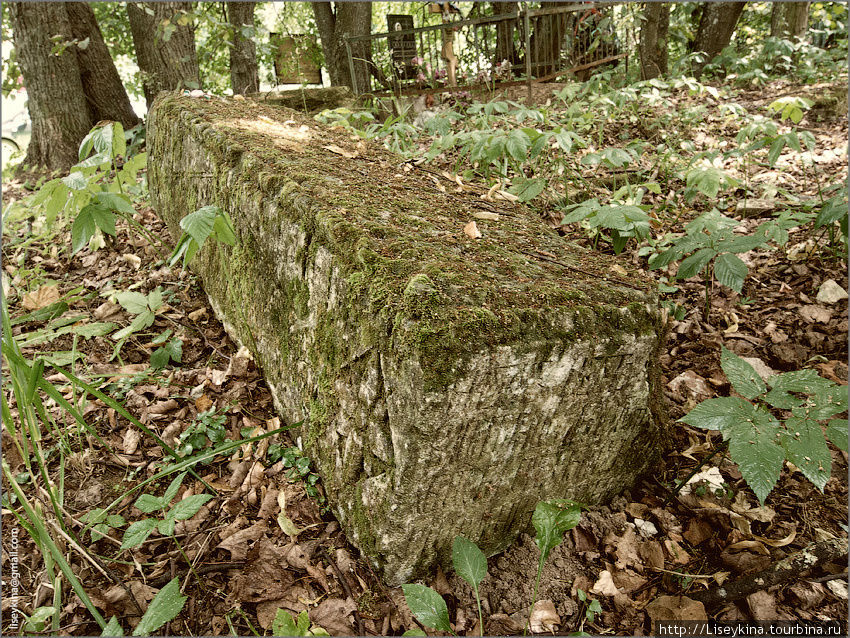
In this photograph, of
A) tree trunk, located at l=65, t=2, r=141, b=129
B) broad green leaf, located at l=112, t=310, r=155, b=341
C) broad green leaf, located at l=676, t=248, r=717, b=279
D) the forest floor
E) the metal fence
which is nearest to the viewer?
the forest floor

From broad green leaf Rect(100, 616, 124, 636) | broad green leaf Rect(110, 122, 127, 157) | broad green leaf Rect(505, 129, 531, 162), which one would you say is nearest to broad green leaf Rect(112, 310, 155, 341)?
broad green leaf Rect(110, 122, 127, 157)

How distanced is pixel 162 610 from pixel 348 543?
0.56m

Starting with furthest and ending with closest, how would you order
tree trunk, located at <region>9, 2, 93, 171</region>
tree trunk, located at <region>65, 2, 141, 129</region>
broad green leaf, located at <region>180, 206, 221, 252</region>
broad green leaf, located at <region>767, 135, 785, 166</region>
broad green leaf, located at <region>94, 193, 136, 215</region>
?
tree trunk, located at <region>65, 2, 141, 129</region> < tree trunk, located at <region>9, 2, 93, 171</region> < broad green leaf, located at <region>767, 135, 785, 166</region> < broad green leaf, located at <region>94, 193, 136, 215</region> < broad green leaf, located at <region>180, 206, 221, 252</region>

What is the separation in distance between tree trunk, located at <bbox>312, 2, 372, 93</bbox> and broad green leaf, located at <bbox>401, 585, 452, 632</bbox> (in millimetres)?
8186

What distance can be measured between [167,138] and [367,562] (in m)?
2.95

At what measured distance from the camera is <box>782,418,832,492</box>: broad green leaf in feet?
4.28

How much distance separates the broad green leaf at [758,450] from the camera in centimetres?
129

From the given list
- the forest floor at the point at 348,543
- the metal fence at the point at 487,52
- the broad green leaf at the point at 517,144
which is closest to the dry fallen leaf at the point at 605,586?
the forest floor at the point at 348,543

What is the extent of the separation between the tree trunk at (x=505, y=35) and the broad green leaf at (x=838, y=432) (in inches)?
335

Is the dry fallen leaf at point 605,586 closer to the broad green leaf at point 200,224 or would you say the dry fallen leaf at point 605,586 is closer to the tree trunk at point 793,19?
the broad green leaf at point 200,224

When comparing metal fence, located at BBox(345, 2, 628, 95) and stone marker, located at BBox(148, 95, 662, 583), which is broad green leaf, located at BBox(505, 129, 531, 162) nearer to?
stone marker, located at BBox(148, 95, 662, 583)

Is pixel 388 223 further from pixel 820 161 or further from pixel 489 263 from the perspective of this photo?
pixel 820 161

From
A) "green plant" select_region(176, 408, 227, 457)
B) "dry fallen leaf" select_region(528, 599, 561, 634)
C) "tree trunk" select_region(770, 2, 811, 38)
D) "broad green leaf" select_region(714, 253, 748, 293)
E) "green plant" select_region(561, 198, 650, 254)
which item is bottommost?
"dry fallen leaf" select_region(528, 599, 561, 634)

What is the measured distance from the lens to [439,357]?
1.25m
